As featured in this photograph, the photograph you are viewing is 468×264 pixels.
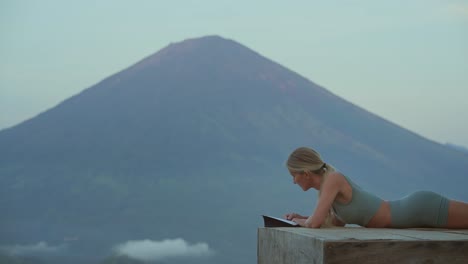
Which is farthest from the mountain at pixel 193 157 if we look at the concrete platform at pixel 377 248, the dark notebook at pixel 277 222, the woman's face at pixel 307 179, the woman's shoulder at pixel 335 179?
the concrete platform at pixel 377 248

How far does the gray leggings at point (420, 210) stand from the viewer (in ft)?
9.02

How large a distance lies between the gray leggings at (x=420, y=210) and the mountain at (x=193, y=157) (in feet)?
96.3

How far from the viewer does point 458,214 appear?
2.73 meters

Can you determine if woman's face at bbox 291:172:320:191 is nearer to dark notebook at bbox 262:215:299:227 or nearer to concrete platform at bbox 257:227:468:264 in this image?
dark notebook at bbox 262:215:299:227

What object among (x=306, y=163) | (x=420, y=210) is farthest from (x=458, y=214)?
(x=306, y=163)

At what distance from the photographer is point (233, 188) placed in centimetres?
3444

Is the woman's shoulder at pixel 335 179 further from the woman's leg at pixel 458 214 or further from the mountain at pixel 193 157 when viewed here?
the mountain at pixel 193 157

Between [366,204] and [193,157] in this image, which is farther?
[193,157]

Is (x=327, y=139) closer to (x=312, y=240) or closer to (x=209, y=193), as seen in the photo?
(x=209, y=193)

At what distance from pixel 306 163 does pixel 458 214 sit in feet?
1.96

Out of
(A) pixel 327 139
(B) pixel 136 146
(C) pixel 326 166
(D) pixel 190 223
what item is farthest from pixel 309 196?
(C) pixel 326 166

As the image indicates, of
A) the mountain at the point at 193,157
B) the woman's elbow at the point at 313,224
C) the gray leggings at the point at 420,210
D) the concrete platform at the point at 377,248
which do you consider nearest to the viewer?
the concrete platform at the point at 377,248

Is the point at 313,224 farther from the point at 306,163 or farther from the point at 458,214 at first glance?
the point at 458,214

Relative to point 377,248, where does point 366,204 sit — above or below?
above
